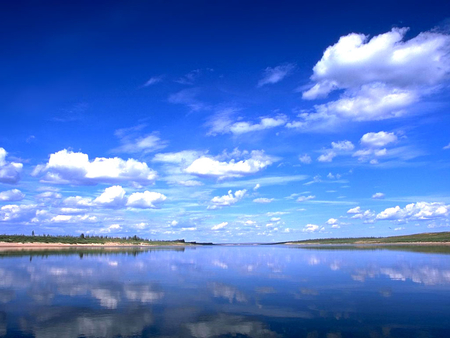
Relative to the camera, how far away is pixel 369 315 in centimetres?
1917

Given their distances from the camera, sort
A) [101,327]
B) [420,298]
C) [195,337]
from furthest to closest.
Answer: [420,298]
[101,327]
[195,337]

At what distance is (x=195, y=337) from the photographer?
A: 15195 mm

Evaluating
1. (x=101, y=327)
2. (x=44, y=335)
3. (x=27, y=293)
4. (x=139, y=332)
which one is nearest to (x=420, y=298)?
(x=139, y=332)

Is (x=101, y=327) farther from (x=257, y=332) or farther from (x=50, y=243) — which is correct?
(x=50, y=243)

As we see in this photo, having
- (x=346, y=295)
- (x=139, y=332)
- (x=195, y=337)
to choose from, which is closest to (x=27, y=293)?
(x=139, y=332)

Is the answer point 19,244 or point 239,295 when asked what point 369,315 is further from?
point 19,244

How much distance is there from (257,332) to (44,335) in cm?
924

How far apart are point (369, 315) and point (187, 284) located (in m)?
15.7

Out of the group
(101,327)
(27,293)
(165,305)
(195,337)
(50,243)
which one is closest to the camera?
(195,337)

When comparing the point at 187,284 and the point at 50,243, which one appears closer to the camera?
the point at 187,284

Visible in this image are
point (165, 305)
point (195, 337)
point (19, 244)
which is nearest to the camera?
point (195, 337)

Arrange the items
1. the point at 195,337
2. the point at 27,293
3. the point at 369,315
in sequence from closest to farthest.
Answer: the point at 195,337
the point at 369,315
the point at 27,293

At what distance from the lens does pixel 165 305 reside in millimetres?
21312

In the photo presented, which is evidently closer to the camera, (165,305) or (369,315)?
(369,315)
